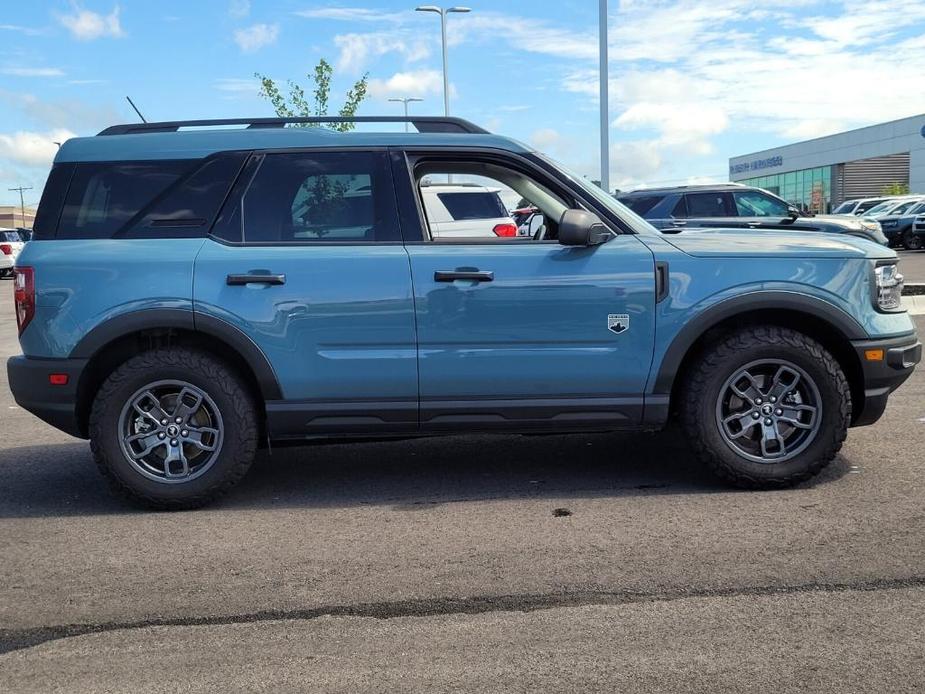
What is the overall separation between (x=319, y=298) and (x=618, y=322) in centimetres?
149

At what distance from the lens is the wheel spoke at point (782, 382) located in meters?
5.29

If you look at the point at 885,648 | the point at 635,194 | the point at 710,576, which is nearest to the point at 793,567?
the point at 710,576

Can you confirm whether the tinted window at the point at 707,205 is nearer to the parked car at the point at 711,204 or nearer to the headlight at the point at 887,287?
the parked car at the point at 711,204

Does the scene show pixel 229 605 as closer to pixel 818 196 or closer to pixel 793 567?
pixel 793 567

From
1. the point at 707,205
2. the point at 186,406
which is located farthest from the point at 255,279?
the point at 707,205

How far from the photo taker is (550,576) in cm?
409

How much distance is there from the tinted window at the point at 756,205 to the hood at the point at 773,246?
11.1m

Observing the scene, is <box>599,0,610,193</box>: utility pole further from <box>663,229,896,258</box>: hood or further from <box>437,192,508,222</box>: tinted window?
<box>663,229,896,258</box>: hood

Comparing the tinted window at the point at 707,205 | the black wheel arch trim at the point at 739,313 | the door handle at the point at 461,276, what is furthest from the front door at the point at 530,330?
the tinted window at the point at 707,205

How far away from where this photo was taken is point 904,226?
32156mm

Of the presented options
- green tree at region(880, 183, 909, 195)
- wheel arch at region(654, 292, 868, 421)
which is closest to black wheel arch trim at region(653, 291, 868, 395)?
wheel arch at region(654, 292, 868, 421)

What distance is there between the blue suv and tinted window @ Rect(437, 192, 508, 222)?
9.48 metres

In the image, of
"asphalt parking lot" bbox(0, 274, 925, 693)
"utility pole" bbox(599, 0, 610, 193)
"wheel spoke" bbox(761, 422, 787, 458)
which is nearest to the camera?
"asphalt parking lot" bbox(0, 274, 925, 693)

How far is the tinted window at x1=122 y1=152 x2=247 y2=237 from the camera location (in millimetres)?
5258
